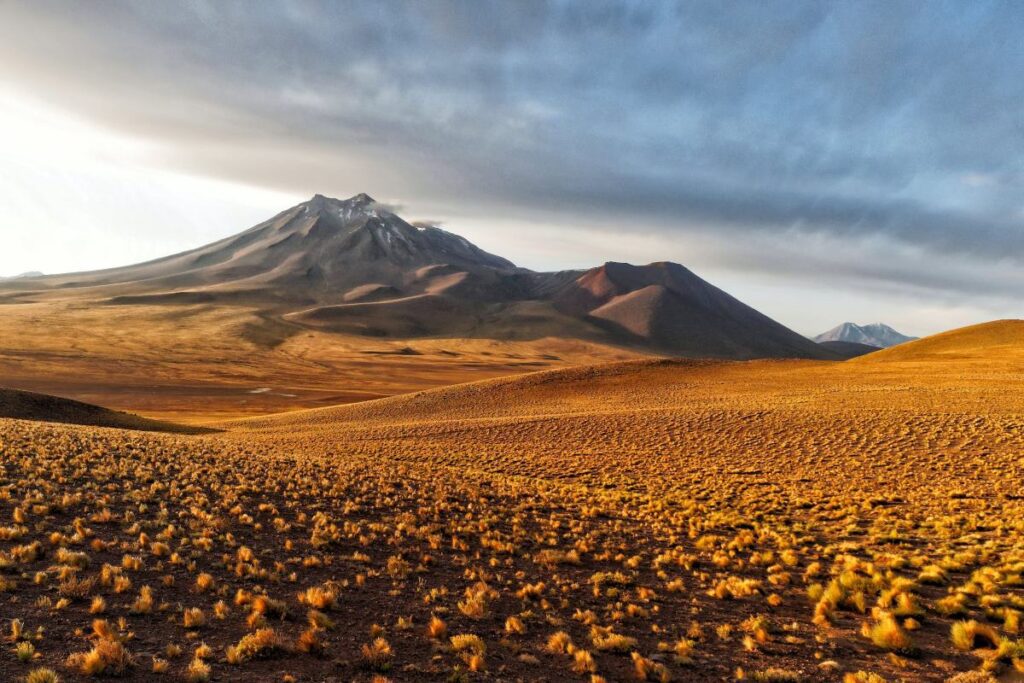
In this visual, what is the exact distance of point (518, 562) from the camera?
40.7ft

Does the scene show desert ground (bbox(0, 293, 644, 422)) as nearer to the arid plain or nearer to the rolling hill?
the rolling hill

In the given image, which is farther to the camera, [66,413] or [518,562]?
[66,413]

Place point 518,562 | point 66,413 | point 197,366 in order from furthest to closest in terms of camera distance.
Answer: point 197,366, point 66,413, point 518,562

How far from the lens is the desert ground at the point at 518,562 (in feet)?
24.5

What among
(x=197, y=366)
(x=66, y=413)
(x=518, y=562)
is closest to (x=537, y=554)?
(x=518, y=562)

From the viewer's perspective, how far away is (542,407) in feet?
166

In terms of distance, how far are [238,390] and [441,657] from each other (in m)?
101

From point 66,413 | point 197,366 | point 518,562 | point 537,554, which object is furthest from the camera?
point 197,366

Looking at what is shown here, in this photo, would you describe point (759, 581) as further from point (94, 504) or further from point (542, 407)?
point (542, 407)

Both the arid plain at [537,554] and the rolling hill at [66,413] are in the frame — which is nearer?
the arid plain at [537,554]

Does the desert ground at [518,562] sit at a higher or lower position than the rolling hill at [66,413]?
higher

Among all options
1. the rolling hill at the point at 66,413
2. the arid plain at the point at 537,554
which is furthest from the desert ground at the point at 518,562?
the rolling hill at the point at 66,413

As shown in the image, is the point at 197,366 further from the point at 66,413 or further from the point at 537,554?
the point at 537,554

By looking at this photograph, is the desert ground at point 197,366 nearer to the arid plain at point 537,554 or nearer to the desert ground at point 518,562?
the arid plain at point 537,554
